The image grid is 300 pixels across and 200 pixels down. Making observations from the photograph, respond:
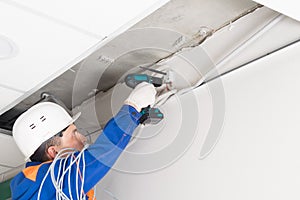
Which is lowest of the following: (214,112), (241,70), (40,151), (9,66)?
(40,151)

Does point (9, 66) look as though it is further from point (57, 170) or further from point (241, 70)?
point (241, 70)

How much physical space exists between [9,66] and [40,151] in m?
0.43

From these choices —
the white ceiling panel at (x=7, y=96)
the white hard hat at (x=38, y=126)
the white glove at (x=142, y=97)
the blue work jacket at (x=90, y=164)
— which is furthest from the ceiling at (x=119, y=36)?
the blue work jacket at (x=90, y=164)

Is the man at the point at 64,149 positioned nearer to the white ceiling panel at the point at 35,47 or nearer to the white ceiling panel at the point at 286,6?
the white ceiling panel at the point at 35,47

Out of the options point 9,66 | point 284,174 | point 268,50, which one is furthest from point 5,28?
point 284,174

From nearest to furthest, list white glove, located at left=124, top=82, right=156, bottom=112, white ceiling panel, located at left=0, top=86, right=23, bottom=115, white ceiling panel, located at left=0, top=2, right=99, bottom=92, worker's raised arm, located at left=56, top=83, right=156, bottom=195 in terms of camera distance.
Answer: white ceiling panel, located at left=0, top=2, right=99, bottom=92, worker's raised arm, located at left=56, top=83, right=156, bottom=195, white glove, located at left=124, top=82, right=156, bottom=112, white ceiling panel, located at left=0, top=86, right=23, bottom=115

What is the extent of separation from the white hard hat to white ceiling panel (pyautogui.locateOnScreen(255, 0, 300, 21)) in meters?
1.08

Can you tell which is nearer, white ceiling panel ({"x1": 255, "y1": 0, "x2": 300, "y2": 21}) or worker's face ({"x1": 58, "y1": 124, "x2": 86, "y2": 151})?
white ceiling panel ({"x1": 255, "y1": 0, "x2": 300, "y2": 21})

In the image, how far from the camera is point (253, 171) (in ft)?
5.24

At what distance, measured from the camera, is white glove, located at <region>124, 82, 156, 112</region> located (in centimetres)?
191

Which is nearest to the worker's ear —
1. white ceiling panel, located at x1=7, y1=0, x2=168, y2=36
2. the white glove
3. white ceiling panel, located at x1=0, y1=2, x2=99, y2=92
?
white ceiling panel, located at x1=0, y1=2, x2=99, y2=92

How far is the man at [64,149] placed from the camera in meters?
1.82

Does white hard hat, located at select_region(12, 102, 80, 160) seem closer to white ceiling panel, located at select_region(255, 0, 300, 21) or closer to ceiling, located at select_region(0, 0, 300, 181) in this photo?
ceiling, located at select_region(0, 0, 300, 181)

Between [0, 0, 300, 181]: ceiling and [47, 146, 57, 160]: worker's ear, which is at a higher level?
[0, 0, 300, 181]: ceiling
